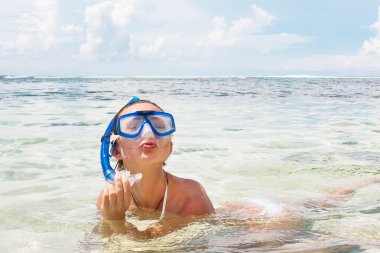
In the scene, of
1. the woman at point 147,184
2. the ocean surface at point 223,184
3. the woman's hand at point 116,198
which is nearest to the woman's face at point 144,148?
the woman at point 147,184

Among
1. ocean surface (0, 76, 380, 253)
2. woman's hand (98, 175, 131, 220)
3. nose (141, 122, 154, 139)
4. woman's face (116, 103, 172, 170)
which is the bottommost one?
ocean surface (0, 76, 380, 253)

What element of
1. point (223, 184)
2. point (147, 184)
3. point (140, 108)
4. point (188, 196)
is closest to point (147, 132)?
point (140, 108)

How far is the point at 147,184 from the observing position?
10.6 feet

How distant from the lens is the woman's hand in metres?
2.60

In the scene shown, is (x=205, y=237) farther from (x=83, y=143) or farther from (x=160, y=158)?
(x=83, y=143)

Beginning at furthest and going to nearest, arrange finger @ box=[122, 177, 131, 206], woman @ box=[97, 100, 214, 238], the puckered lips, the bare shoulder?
the bare shoulder, the puckered lips, woman @ box=[97, 100, 214, 238], finger @ box=[122, 177, 131, 206]

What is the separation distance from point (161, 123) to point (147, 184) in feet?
1.60

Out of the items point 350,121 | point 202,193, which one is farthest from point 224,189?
point 350,121

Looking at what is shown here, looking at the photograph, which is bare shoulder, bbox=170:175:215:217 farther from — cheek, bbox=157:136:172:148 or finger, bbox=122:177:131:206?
finger, bbox=122:177:131:206

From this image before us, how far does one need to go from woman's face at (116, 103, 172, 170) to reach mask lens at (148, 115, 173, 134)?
5 cm

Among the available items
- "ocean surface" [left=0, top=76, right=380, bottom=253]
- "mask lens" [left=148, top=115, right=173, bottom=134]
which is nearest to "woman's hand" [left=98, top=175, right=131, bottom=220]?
"ocean surface" [left=0, top=76, right=380, bottom=253]

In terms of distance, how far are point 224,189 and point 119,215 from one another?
237cm

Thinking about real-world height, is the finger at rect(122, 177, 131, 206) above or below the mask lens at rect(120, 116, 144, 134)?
below

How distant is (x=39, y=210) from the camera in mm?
4082
